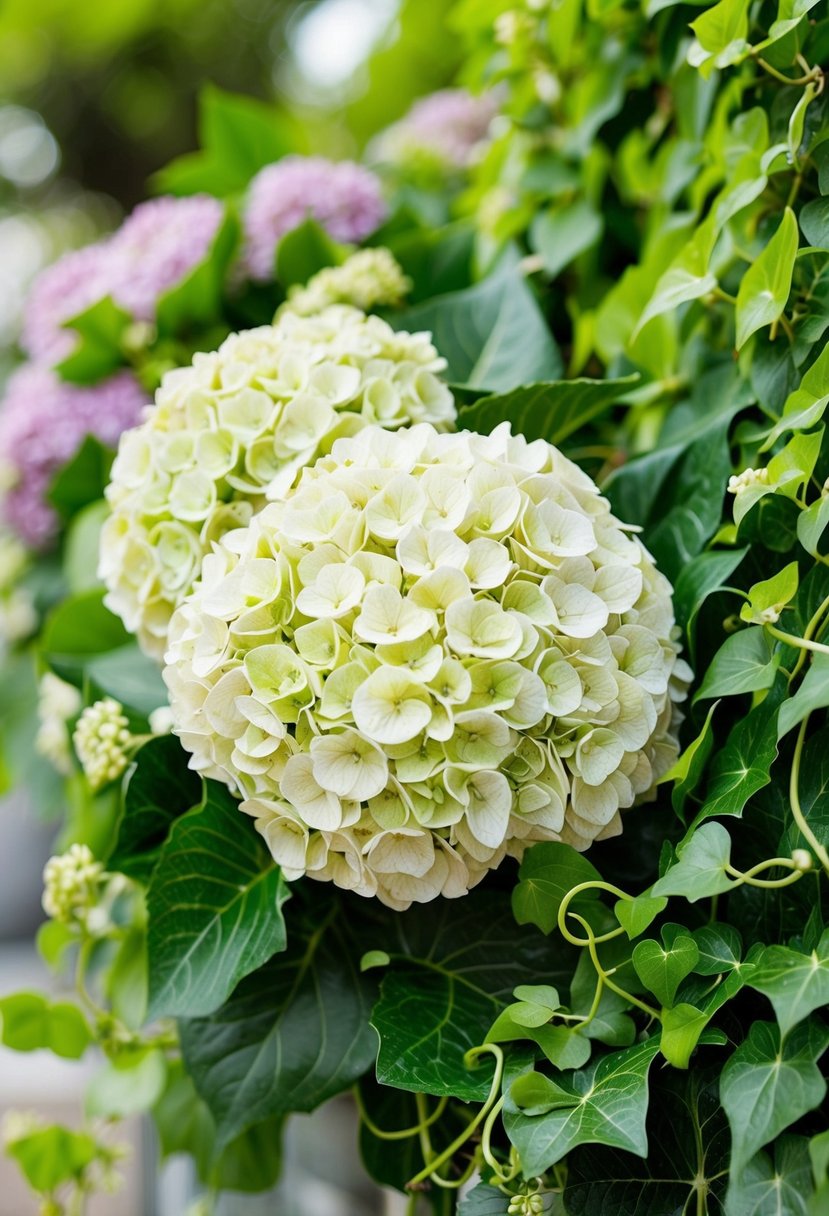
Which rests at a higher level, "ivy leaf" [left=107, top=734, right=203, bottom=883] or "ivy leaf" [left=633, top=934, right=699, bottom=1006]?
"ivy leaf" [left=107, top=734, right=203, bottom=883]

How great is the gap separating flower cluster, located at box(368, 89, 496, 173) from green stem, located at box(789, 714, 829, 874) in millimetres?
732

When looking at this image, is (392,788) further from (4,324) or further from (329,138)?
(4,324)

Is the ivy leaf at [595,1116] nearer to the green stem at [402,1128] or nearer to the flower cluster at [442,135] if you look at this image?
the green stem at [402,1128]

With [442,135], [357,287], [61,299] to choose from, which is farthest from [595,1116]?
[442,135]

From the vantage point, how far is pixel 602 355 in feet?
2.00

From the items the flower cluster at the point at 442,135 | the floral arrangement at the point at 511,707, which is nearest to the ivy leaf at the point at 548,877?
the floral arrangement at the point at 511,707

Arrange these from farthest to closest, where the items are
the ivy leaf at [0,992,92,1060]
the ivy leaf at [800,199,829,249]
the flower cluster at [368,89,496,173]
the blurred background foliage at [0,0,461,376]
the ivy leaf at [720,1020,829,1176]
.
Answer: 1. the blurred background foliage at [0,0,461,376]
2. the flower cluster at [368,89,496,173]
3. the ivy leaf at [0,992,92,1060]
4. the ivy leaf at [800,199,829,249]
5. the ivy leaf at [720,1020,829,1176]

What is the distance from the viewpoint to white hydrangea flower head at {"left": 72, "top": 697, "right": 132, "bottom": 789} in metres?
0.50

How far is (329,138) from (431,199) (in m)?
0.71

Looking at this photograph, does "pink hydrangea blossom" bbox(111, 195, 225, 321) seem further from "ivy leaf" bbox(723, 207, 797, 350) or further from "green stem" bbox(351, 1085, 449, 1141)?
"green stem" bbox(351, 1085, 449, 1141)

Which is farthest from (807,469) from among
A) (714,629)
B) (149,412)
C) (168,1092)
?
(168,1092)

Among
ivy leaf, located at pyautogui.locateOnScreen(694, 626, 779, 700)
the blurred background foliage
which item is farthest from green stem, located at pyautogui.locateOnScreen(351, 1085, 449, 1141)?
the blurred background foliage

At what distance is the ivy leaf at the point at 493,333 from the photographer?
0.61 meters

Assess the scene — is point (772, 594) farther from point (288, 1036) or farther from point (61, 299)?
point (61, 299)
